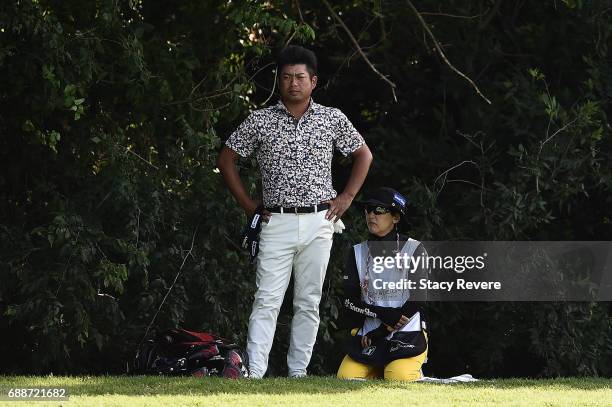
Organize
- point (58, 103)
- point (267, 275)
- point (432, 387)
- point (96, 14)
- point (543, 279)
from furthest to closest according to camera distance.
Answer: point (543, 279), point (96, 14), point (58, 103), point (267, 275), point (432, 387)

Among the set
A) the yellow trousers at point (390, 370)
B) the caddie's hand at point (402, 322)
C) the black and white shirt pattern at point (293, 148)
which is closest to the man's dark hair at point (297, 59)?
the black and white shirt pattern at point (293, 148)

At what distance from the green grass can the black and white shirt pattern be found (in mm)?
1134

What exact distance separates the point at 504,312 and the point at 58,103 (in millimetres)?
4145

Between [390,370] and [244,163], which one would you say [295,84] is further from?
[244,163]

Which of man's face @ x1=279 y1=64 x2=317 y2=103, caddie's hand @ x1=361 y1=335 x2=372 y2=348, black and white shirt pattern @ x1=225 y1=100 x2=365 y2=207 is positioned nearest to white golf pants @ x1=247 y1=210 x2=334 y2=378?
black and white shirt pattern @ x1=225 y1=100 x2=365 y2=207

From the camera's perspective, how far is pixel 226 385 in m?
6.71

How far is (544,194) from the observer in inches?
432

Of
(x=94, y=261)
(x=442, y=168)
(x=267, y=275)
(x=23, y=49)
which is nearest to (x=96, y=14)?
(x=23, y=49)

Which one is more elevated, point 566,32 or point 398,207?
point 566,32

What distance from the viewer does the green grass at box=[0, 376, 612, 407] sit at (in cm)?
621

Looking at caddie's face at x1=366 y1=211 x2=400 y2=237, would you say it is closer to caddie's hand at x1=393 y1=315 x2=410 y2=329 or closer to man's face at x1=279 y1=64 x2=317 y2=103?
caddie's hand at x1=393 y1=315 x2=410 y2=329

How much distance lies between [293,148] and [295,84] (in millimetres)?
365

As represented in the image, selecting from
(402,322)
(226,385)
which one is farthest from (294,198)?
(226,385)

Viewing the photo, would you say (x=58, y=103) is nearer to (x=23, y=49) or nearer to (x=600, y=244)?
(x=23, y=49)
